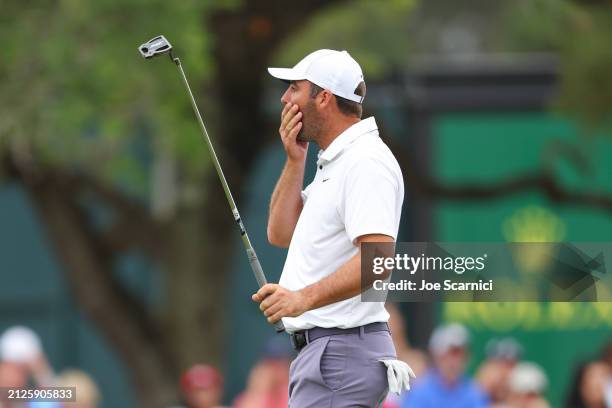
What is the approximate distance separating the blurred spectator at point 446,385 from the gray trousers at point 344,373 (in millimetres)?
5132

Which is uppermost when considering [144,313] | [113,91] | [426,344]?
[113,91]

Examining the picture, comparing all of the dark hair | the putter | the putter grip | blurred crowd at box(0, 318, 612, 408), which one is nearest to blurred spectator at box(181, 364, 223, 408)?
blurred crowd at box(0, 318, 612, 408)

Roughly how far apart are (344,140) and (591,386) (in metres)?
6.04

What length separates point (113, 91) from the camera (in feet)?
40.2

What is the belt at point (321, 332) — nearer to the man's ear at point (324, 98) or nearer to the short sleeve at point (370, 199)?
the short sleeve at point (370, 199)

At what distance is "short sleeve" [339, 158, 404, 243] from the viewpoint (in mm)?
5758

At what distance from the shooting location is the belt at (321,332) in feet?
19.7

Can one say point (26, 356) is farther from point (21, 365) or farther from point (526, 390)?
point (526, 390)

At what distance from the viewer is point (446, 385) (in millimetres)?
11398

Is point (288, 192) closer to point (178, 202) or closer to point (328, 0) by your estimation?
point (328, 0)

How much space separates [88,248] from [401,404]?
4427 mm

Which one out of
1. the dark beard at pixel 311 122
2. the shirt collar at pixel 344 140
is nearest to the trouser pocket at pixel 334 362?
the shirt collar at pixel 344 140

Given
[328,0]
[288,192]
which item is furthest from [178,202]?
[288,192]

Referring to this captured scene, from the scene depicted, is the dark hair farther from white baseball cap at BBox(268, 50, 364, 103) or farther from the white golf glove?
the white golf glove
